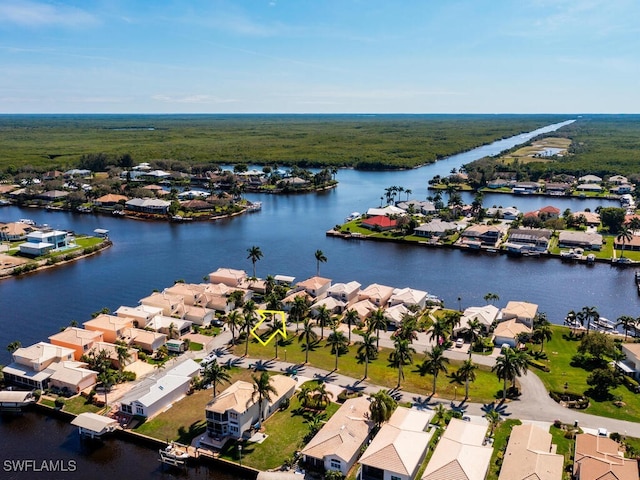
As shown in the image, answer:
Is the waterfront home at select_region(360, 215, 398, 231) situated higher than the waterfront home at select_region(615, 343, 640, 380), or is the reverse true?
the waterfront home at select_region(360, 215, 398, 231)

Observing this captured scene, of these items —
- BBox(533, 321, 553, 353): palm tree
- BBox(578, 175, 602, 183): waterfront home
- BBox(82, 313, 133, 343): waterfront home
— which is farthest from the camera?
BBox(578, 175, 602, 183): waterfront home

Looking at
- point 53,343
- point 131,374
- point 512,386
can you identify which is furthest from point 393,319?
point 53,343

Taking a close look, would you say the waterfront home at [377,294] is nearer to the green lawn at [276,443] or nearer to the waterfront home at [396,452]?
the green lawn at [276,443]

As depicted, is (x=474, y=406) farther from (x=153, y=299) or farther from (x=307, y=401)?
(x=153, y=299)

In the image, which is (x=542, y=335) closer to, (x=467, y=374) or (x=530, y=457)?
(x=467, y=374)

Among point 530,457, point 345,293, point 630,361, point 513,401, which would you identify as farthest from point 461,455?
point 345,293

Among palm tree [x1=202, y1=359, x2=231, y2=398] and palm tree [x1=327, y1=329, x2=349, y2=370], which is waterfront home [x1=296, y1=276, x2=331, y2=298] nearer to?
palm tree [x1=327, y1=329, x2=349, y2=370]

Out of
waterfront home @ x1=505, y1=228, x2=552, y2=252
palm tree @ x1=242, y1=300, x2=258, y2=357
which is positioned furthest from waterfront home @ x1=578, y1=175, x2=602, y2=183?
palm tree @ x1=242, y1=300, x2=258, y2=357
